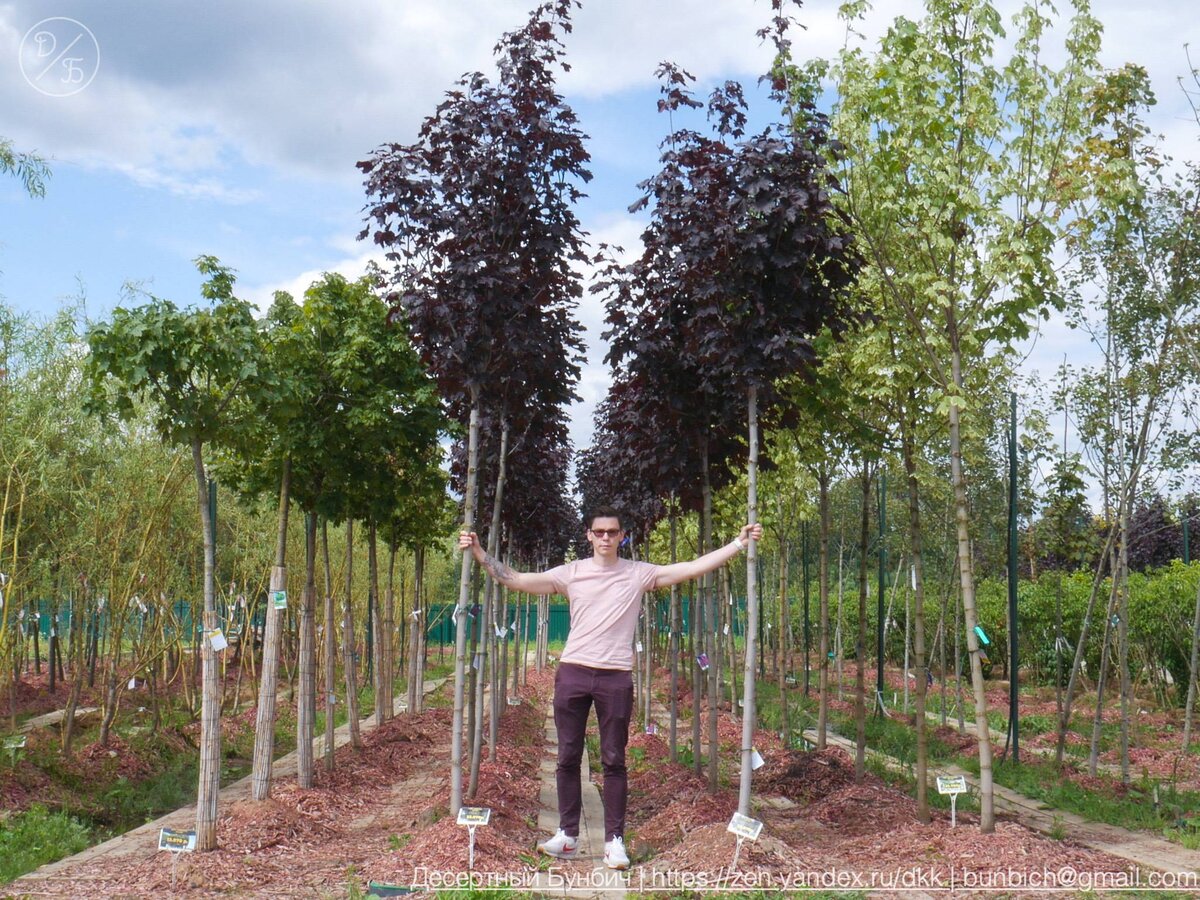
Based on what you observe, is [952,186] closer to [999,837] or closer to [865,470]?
[865,470]

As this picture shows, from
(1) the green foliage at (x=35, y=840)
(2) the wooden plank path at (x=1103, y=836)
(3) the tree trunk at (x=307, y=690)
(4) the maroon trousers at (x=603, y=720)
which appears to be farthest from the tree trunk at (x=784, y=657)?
(1) the green foliage at (x=35, y=840)

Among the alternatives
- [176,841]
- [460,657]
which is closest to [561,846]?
[460,657]

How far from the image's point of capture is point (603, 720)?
6.00 metres

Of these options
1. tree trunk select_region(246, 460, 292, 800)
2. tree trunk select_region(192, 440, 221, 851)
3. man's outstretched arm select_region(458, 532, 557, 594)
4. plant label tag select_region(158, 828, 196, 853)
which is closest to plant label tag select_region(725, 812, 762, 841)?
man's outstretched arm select_region(458, 532, 557, 594)

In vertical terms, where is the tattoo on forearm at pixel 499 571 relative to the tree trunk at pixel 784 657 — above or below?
above

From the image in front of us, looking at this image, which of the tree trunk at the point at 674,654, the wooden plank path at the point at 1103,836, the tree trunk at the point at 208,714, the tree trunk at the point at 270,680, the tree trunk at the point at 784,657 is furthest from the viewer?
the tree trunk at the point at 784,657

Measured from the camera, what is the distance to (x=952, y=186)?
6984 mm

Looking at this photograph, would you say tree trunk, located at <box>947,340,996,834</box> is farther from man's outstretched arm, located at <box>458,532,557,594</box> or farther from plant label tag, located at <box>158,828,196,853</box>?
plant label tag, located at <box>158,828,196,853</box>

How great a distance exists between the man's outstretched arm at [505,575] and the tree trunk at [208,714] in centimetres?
187

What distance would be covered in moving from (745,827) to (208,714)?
360 centimetres

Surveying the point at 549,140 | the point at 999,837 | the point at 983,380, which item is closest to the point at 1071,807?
the point at 999,837

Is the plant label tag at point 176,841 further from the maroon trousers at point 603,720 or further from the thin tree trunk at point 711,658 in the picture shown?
the thin tree trunk at point 711,658

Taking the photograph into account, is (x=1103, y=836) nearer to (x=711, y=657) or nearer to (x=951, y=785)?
(x=951, y=785)

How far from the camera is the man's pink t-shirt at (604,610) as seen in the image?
19.7 ft
